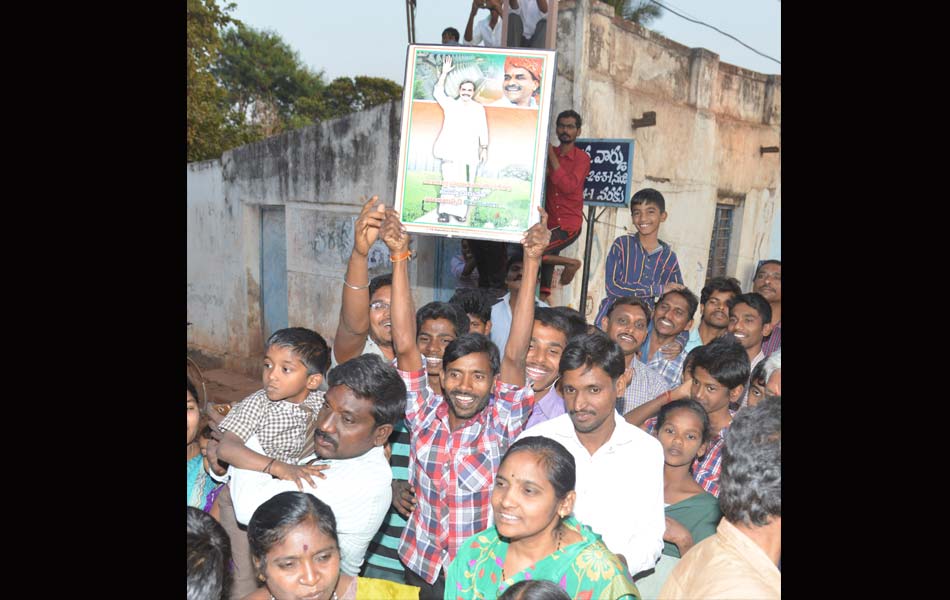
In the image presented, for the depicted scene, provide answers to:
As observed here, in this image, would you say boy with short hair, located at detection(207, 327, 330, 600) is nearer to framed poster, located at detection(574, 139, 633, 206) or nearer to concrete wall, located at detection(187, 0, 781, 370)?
concrete wall, located at detection(187, 0, 781, 370)

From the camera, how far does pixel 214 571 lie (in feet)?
7.02

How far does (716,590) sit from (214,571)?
138 cm

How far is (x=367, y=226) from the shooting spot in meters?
2.67

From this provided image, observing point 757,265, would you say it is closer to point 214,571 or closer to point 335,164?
point 335,164

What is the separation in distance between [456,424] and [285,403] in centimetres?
63

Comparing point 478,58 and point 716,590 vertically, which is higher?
point 478,58

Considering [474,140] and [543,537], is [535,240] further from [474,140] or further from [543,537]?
[543,537]

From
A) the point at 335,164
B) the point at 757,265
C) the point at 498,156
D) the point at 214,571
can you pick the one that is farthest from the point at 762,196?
the point at 214,571

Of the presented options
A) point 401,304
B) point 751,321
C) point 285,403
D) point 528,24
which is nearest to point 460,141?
point 401,304

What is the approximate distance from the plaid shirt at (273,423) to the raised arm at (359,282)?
0.34m

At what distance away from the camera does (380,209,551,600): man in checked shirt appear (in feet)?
8.10

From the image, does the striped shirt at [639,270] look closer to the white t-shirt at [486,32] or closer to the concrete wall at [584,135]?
the concrete wall at [584,135]

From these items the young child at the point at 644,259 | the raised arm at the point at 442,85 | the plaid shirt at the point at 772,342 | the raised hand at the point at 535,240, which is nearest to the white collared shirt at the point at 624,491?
the raised hand at the point at 535,240

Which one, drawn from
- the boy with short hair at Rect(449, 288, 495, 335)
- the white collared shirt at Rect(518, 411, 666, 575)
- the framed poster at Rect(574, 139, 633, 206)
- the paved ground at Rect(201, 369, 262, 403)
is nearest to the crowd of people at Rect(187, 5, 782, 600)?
the white collared shirt at Rect(518, 411, 666, 575)
